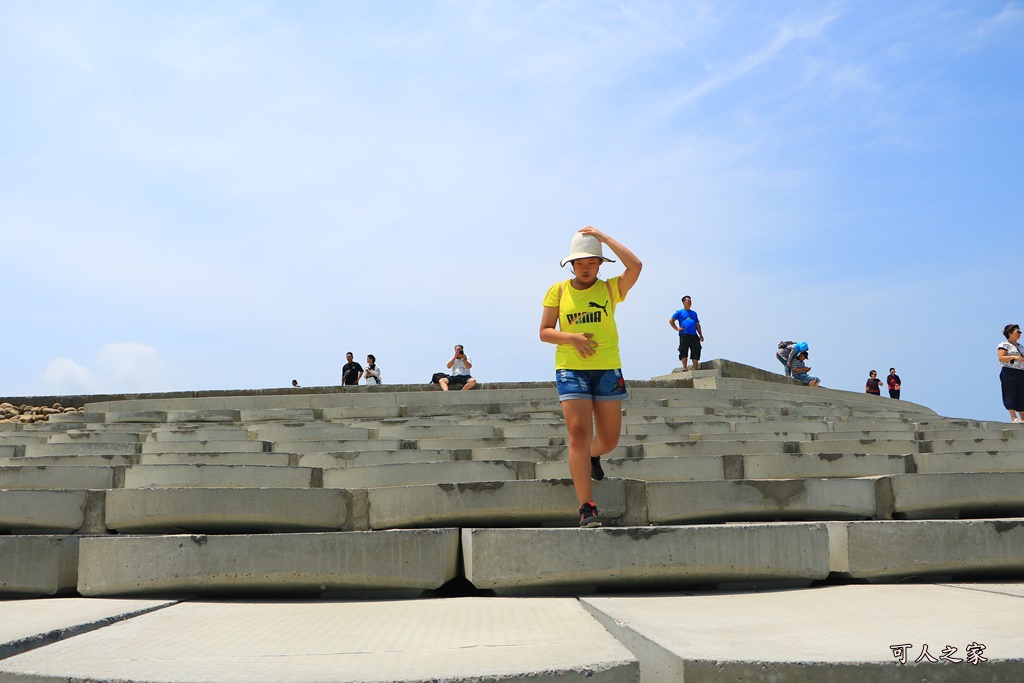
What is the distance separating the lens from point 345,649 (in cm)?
229

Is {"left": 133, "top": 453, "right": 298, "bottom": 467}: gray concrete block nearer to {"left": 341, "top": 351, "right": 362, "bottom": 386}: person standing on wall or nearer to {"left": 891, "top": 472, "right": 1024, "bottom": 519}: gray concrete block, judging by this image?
{"left": 891, "top": 472, "right": 1024, "bottom": 519}: gray concrete block

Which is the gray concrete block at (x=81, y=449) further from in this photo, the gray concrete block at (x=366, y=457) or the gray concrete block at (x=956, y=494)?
the gray concrete block at (x=956, y=494)

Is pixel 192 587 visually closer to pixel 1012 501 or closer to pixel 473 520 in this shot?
pixel 473 520

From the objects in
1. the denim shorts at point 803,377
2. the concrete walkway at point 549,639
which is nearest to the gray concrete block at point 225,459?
the concrete walkway at point 549,639

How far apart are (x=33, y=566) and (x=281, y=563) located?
1.12 m

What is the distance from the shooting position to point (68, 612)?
3051 millimetres

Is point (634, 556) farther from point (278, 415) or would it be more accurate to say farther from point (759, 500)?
point (278, 415)

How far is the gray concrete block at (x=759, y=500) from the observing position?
416 cm

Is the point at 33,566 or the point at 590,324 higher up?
the point at 590,324

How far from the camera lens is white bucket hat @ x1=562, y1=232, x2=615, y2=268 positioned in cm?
417

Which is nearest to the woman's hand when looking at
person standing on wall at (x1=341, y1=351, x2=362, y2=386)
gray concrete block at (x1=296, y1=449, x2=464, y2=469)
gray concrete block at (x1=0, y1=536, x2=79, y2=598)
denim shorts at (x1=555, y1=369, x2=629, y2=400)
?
denim shorts at (x1=555, y1=369, x2=629, y2=400)

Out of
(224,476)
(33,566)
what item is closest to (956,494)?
(224,476)

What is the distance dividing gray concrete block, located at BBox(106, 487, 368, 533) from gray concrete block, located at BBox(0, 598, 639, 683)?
85 centimetres

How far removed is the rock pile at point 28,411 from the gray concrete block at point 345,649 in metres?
13.3
